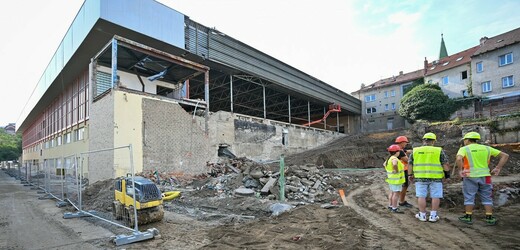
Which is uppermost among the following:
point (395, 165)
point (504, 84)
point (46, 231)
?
point (504, 84)

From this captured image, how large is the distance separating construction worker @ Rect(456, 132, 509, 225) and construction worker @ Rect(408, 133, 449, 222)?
1.07ft

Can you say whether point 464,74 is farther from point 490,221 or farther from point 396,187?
point 490,221

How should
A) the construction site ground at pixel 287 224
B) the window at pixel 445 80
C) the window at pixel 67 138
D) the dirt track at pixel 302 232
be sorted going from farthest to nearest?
the window at pixel 445 80, the window at pixel 67 138, the construction site ground at pixel 287 224, the dirt track at pixel 302 232

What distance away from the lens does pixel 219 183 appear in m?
11.6

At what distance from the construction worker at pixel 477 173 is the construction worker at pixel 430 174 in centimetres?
33

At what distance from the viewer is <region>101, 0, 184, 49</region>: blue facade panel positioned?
14.4 meters

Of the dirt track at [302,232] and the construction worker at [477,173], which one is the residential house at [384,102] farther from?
the construction worker at [477,173]

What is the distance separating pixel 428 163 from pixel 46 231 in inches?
335

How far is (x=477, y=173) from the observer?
208 inches

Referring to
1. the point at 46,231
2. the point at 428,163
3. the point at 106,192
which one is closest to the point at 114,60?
the point at 106,192

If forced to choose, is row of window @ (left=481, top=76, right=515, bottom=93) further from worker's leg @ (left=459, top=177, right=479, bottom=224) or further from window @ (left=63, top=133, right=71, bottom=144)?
window @ (left=63, top=133, right=71, bottom=144)

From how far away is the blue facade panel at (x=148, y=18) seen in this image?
14.4 m

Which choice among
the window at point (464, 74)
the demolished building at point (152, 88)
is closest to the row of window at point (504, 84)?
the window at point (464, 74)

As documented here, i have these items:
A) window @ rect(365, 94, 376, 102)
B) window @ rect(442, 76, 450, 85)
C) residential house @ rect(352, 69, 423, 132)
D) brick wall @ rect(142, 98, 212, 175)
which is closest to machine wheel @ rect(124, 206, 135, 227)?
brick wall @ rect(142, 98, 212, 175)
